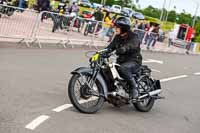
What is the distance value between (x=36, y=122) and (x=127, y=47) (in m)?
2.33

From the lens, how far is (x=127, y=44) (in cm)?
869

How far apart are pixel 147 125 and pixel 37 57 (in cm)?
693

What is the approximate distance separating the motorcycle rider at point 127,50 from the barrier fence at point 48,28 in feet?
24.8

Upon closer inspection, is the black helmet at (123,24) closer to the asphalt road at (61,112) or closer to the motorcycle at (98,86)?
the motorcycle at (98,86)

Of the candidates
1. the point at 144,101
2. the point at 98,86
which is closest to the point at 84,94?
the point at 98,86

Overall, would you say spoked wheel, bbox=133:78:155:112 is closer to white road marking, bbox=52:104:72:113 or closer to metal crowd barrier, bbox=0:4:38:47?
white road marking, bbox=52:104:72:113

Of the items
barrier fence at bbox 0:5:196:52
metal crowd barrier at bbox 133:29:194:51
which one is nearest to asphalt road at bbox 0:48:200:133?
barrier fence at bbox 0:5:196:52

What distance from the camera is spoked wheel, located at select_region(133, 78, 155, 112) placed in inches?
367

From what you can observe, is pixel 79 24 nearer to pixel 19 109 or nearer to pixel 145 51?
pixel 145 51

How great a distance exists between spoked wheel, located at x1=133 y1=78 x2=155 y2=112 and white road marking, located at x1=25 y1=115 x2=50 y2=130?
2.31 meters

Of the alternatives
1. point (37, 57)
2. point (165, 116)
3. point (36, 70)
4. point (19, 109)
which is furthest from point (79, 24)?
point (19, 109)

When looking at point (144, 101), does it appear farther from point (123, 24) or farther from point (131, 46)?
point (123, 24)

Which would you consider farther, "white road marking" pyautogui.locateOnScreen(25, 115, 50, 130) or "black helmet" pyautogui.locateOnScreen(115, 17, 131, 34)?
"black helmet" pyautogui.locateOnScreen(115, 17, 131, 34)

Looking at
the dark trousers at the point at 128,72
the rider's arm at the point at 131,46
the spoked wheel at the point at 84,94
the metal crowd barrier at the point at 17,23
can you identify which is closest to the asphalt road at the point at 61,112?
the spoked wheel at the point at 84,94
